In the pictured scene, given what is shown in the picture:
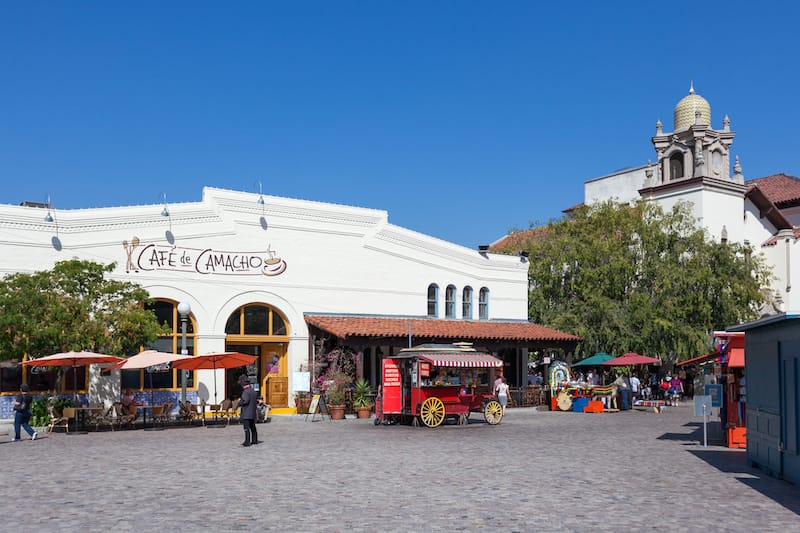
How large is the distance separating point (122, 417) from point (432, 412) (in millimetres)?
8458

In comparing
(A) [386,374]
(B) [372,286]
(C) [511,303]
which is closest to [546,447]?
A: (A) [386,374]

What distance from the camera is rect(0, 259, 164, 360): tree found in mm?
21953

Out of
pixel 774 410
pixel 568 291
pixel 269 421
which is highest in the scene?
pixel 568 291

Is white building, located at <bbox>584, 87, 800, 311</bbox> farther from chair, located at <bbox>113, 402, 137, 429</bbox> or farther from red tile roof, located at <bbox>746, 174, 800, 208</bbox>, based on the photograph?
chair, located at <bbox>113, 402, 137, 429</bbox>

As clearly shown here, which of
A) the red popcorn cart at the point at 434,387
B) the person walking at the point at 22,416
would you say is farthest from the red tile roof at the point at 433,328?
the person walking at the point at 22,416

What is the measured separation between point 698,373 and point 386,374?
23818 millimetres

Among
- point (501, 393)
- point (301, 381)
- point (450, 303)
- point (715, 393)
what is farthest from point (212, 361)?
point (715, 393)

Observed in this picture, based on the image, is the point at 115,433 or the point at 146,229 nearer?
the point at 115,433

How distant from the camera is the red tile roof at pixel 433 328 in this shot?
29141 millimetres

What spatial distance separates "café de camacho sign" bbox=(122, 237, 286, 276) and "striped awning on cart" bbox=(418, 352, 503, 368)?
7.85 metres

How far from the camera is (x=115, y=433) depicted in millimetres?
22188

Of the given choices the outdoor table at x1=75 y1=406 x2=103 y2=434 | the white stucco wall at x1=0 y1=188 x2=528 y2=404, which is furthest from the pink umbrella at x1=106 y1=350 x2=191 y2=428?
the white stucco wall at x1=0 y1=188 x2=528 y2=404

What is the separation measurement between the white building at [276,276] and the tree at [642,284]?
14.7ft

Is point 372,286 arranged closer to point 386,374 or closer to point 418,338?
point 418,338
